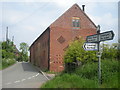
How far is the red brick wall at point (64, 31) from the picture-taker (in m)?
24.0

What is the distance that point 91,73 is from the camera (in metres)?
9.16

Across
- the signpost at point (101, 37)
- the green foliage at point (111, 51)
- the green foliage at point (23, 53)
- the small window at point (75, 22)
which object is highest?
the small window at point (75, 22)

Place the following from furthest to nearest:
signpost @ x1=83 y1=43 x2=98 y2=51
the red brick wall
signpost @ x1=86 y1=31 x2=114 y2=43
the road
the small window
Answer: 1. the small window
2. the red brick wall
3. the road
4. signpost @ x1=83 y1=43 x2=98 y2=51
5. signpost @ x1=86 y1=31 x2=114 y2=43

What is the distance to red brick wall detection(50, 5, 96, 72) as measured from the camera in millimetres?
24016

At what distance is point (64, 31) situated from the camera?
2502cm

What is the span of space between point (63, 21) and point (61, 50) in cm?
410

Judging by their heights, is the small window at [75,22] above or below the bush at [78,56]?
above

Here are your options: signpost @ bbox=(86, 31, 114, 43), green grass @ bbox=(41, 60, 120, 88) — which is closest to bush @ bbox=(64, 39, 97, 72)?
green grass @ bbox=(41, 60, 120, 88)

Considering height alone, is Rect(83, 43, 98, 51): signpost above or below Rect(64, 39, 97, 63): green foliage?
above

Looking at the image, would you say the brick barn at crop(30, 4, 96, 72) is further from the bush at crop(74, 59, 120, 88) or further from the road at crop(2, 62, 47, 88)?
the bush at crop(74, 59, 120, 88)

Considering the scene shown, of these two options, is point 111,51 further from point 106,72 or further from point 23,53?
point 23,53

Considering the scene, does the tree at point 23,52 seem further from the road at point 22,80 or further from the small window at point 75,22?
the road at point 22,80

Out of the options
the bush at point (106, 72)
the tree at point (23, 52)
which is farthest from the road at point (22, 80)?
the tree at point (23, 52)

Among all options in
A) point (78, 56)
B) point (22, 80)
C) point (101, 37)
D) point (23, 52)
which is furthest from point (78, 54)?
point (23, 52)
